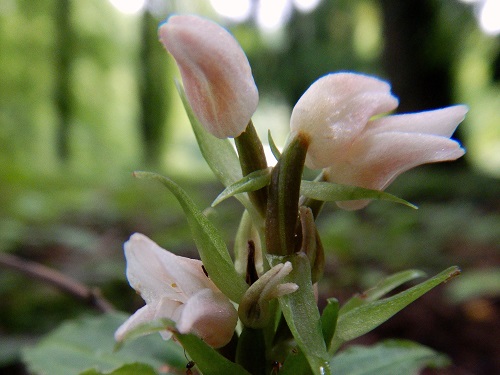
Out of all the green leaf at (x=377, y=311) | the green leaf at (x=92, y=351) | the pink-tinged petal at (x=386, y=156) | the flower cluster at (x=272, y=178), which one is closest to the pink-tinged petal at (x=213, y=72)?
the flower cluster at (x=272, y=178)

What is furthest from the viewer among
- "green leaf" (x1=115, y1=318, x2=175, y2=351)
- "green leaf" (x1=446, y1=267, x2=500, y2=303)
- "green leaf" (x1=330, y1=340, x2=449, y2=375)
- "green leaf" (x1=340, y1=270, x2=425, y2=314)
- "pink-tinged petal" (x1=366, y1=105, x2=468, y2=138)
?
"green leaf" (x1=446, y1=267, x2=500, y2=303)

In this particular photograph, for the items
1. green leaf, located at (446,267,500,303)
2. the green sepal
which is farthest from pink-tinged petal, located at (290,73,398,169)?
green leaf, located at (446,267,500,303)

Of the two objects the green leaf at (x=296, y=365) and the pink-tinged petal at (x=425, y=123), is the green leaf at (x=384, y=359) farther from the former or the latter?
the pink-tinged petal at (x=425, y=123)

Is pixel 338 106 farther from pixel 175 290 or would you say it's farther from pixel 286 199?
pixel 175 290

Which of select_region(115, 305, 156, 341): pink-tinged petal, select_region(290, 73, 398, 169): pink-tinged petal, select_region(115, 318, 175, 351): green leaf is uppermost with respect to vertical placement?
select_region(290, 73, 398, 169): pink-tinged petal

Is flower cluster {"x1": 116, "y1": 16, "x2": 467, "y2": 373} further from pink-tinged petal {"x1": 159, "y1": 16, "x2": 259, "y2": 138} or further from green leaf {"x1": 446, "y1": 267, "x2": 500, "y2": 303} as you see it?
green leaf {"x1": 446, "y1": 267, "x2": 500, "y2": 303}

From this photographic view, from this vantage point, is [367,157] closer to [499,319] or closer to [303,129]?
[303,129]

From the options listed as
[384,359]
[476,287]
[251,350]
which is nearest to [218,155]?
[251,350]
